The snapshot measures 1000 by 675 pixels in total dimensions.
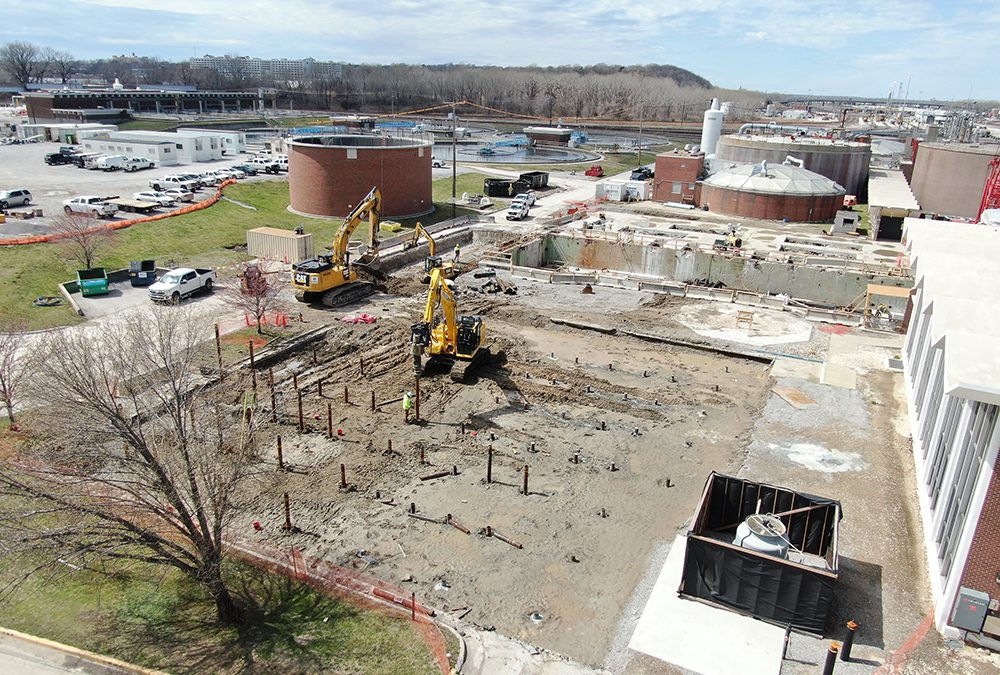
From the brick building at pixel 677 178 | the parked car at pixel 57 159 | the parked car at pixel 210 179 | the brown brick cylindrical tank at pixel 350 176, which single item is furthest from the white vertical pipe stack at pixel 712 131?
the parked car at pixel 57 159

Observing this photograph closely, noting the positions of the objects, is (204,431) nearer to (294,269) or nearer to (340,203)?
(294,269)

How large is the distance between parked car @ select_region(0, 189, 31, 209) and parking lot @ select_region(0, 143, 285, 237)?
22.9 inches

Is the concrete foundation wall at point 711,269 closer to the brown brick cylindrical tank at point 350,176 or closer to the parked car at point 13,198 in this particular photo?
the brown brick cylindrical tank at point 350,176

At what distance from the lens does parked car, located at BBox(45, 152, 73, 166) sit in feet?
203

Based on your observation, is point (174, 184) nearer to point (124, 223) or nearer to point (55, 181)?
point (55, 181)

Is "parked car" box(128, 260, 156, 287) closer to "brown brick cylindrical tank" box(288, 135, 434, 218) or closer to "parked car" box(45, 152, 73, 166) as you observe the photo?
"brown brick cylindrical tank" box(288, 135, 434, 218)

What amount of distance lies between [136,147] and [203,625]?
212 ft

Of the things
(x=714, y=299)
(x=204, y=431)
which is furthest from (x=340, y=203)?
(x=204, y=431)

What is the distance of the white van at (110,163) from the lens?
195 ft

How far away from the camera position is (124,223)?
3900cm

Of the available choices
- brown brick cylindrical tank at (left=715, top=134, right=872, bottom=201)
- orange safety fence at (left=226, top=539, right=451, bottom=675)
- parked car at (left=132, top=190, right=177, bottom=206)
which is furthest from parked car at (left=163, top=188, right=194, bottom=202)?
brown brick cylindrical tank at (left=715, top=134, right=872, bottom=201)

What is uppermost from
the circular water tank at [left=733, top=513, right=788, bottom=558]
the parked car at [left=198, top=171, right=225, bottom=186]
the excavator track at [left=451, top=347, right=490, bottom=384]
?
the parked car at [left=198, top=171, right=225, bottom=186]

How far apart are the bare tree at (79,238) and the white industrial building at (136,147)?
34.9 metres

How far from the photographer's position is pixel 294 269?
97.6 ft
